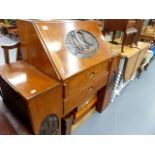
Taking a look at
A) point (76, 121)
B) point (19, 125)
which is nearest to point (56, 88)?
point (19, 125)

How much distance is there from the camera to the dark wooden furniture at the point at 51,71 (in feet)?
2.93

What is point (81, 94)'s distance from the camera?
1254 mm

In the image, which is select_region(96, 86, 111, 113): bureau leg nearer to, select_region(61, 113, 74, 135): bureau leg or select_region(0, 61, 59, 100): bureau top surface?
select_region(61, 113, 74, 135): bureau leg

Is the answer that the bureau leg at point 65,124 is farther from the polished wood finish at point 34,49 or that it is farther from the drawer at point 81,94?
the polished wood finish at point 34,49

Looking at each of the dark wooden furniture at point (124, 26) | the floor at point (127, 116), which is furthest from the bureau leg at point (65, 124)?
the dark wooden furniture at point (124, 26)

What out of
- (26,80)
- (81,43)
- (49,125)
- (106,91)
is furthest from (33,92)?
(106,91)

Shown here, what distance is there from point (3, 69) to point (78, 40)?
65 cm

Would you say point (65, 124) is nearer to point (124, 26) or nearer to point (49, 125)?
point (49, 125)

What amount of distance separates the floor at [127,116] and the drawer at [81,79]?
2.43ft

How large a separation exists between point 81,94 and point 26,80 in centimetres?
51

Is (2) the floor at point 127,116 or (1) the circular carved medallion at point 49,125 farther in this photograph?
(2) the floor at point 127,116

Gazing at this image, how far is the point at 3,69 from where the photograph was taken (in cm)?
106

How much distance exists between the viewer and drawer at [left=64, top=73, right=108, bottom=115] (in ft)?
3.77

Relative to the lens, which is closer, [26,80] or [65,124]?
[26,80]
